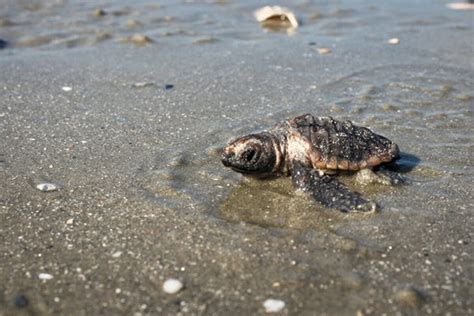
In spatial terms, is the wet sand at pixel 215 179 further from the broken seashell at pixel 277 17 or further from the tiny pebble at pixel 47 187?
the broken seashell at pixel 277 17

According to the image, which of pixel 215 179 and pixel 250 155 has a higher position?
pixel 250 155

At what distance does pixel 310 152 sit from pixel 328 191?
48cm

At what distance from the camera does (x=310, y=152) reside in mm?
4367

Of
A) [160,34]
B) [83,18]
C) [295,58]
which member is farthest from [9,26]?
[295,58]

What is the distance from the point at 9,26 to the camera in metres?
9.37

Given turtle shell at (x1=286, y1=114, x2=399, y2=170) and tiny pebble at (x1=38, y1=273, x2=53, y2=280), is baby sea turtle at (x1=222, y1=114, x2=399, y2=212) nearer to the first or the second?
turtle shell at (x1=286, y1=114, x2=399, y2=170)

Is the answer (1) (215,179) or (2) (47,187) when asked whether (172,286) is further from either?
(2) (47,187)

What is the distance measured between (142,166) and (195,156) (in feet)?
1.57

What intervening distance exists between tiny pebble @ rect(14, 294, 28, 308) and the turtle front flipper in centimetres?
208

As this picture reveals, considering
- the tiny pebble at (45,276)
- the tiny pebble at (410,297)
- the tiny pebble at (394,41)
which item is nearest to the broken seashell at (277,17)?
the tiny pebble at (394,41)

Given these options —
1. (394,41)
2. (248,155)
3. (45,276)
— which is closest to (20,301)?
(45,276)

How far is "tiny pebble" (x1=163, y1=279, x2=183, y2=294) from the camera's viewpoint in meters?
3.09

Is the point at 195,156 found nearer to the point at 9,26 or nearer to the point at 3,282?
the point at 3,282

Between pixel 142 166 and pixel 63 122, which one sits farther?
pixel 63 122
